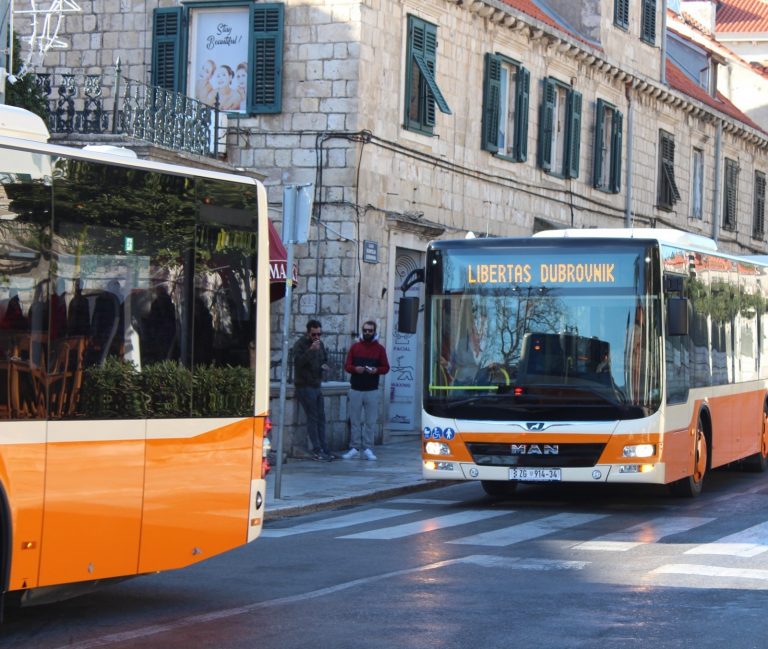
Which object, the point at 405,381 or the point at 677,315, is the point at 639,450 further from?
the point at 405,381

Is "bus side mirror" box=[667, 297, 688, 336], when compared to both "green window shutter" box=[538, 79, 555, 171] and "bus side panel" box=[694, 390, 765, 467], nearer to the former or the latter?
"bus side panel" box=[694, 390, 765, 467]

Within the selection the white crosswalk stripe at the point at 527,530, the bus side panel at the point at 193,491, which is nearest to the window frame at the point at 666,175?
the white crosswalk stripe at the point at 527,530

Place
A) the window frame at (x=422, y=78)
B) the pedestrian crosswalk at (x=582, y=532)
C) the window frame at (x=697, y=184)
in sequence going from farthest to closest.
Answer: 1. the window frame at (x=697, y=184)
2. the window frame at (x=422, y=78)
3. the pedestrian crosswalk at (x=582, y=532)

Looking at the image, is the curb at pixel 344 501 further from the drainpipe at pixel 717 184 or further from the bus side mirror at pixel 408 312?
the drainpipe at pixel 717 184

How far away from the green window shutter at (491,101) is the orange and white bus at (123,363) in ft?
60.7

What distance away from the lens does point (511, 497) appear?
1717 centimetres

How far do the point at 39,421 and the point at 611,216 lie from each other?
27026mm

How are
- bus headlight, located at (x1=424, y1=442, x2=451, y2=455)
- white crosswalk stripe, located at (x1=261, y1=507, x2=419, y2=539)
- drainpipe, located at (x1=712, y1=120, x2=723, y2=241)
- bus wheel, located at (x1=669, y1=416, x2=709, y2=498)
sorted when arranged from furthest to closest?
drainpipe, located at (x1=712, y1=120, x2=723, y2=241) → bus wheel, located at (x1=669, y1=416, x2=709, y2=498) → bus headlight, located at (x1=424, y1=442, x2=451, y2=455) → white crosswalk stripe, located at (x1=261, y1=507, x2=419, y2=539)

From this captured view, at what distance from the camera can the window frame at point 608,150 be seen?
3275cm

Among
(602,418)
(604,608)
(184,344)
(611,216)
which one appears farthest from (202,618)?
(611,216)

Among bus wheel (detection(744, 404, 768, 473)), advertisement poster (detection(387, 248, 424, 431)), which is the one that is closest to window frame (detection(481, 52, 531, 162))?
advertisement poster (detection(387, 248, 424, 431))

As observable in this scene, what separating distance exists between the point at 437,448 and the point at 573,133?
1683 centimetres

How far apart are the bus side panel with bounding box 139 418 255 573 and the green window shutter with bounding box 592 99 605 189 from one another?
24.2 meters

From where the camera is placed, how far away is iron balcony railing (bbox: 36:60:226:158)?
20641mm
